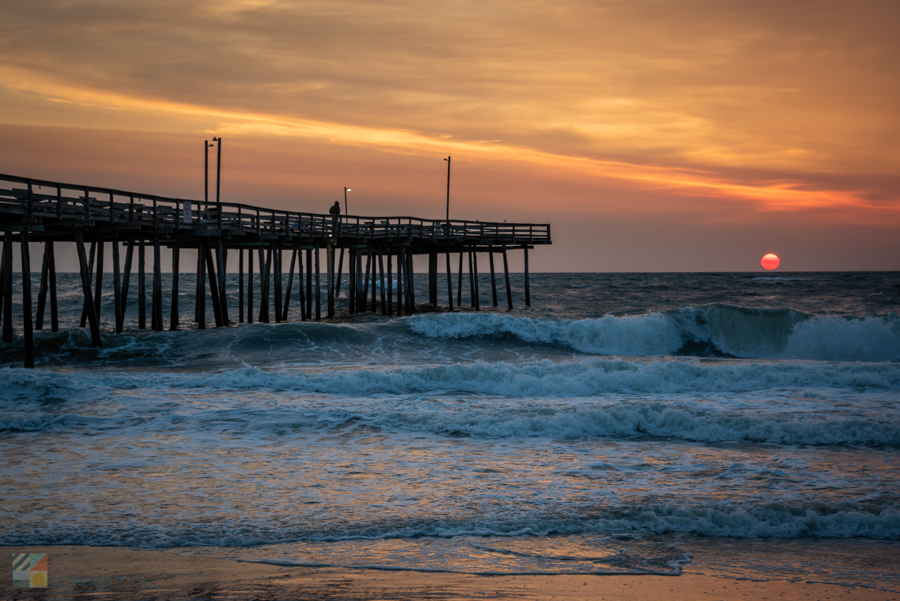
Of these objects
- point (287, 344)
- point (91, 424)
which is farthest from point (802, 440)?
point (287, 344)

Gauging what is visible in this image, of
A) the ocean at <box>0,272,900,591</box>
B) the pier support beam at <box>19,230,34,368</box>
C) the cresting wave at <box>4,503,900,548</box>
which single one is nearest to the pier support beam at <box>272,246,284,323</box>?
the ocean at <box>0,272,900,591</box>

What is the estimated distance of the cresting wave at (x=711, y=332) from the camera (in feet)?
88.9

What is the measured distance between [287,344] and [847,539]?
63.8ft

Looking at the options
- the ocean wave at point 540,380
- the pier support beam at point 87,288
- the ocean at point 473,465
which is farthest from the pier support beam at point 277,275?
the ocean wave at point 540,380

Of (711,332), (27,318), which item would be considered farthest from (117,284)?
(711,332)

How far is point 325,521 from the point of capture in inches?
267

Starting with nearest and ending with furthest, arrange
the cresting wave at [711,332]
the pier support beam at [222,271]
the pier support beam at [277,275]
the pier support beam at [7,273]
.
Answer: the pier support beam at [7,273] → the pier support beam at [222,271] → the cresting wave at [711,332] → the pier support beam at [277,275]

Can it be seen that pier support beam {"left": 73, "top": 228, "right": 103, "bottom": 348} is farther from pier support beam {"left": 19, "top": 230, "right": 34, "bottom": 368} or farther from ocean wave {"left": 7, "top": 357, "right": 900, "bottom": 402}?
ocean wave {"left": 7, "top": 357, "right": 900, "bottom": 402}

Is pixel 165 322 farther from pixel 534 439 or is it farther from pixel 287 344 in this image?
pixel 534 439

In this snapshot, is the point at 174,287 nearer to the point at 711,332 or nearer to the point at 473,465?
the point at 473,465

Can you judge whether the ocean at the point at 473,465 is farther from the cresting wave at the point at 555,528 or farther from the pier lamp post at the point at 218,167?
the pier lamp post at the point at 218,167

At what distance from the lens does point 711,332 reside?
98.0 feet

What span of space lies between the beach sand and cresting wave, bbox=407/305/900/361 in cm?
2164

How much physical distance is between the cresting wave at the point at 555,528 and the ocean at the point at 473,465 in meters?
0.02
